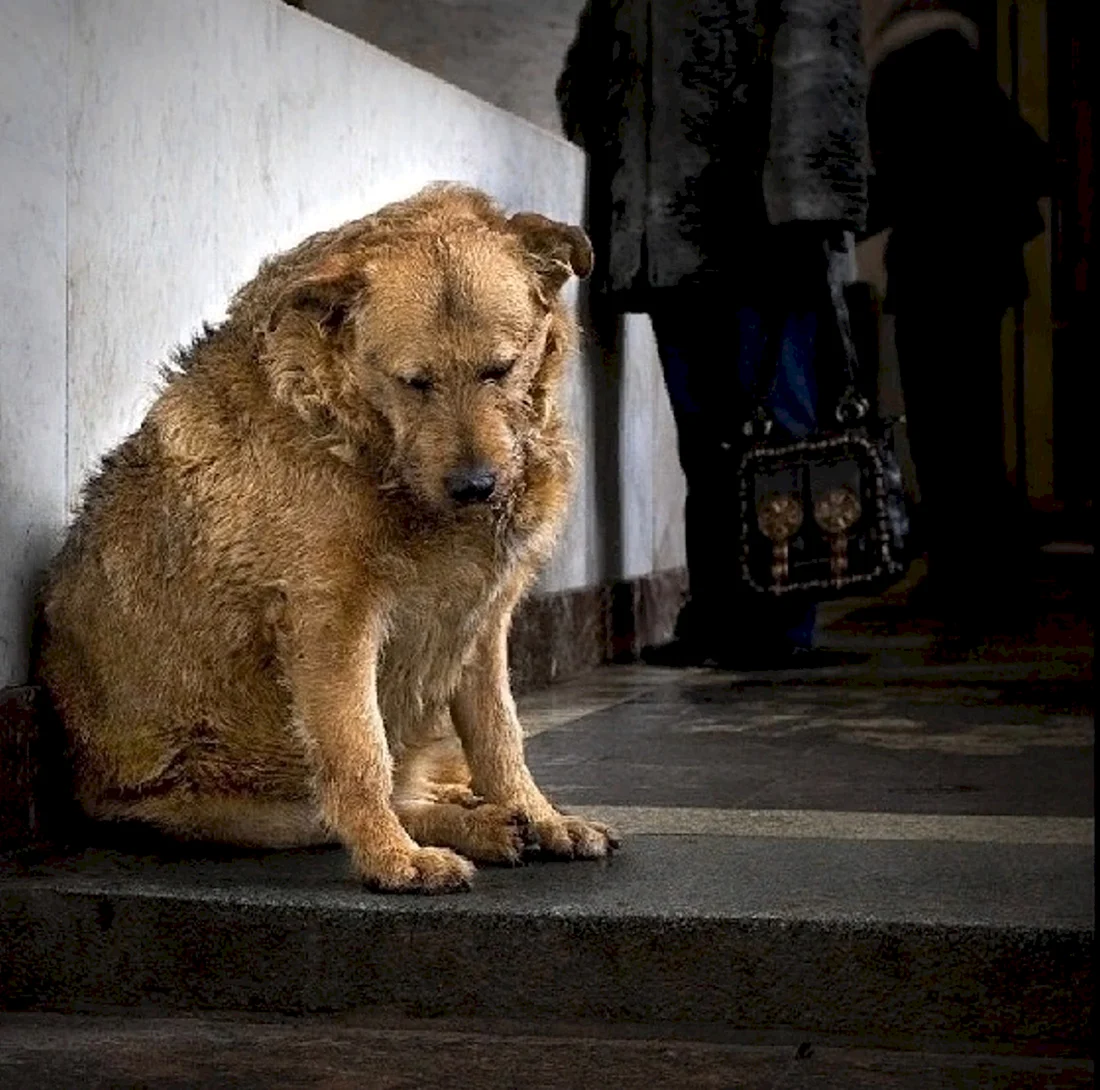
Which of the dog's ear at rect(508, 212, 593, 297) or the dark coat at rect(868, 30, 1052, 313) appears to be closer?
the dog's ear at rect(508, 212, 593, 297)

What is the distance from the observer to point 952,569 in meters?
10.4

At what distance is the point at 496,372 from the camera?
3.81 meters

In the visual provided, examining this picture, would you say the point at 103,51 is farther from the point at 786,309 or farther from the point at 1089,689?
the point at 1089,689

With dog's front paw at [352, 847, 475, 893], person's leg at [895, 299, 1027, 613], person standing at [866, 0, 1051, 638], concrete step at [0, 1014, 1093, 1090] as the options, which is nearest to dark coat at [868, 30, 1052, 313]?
Answer: person standing at [866, 0, 1051, 638]

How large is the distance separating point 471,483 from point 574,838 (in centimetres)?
69

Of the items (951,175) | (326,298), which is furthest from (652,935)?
(951,175)

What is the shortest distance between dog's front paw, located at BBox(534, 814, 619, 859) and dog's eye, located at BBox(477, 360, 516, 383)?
789 millimetres

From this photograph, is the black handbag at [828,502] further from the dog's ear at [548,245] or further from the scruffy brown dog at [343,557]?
the dog's ear at [548,245]

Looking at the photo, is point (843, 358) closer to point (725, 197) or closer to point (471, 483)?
point (725, 197)

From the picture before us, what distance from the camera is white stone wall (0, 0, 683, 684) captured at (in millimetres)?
4258

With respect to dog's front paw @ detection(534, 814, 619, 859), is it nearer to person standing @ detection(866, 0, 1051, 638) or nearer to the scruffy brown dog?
the scruffy brown dog

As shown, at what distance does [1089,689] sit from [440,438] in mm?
3832

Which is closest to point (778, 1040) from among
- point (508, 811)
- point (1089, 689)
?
point (508, 811)

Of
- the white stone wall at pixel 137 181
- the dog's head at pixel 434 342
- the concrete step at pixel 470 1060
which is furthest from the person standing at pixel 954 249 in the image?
the concrete step at pixel 470 1060
